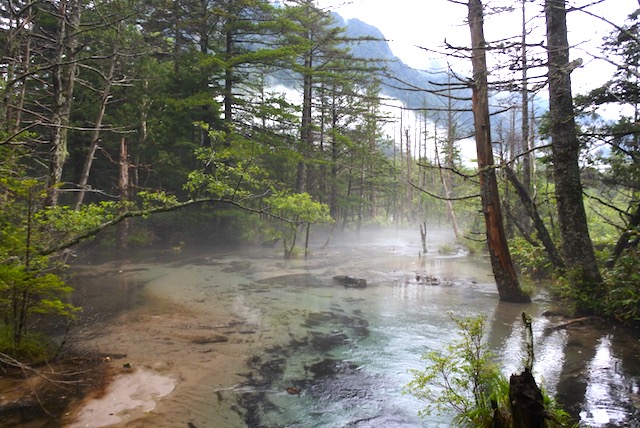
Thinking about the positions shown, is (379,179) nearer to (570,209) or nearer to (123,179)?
(123,179)

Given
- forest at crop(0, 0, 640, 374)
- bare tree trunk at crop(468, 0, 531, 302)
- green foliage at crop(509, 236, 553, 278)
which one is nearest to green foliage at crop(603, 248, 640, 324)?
forest at crop(0, 0, 640, 374)

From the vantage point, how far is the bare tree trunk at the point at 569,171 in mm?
7746

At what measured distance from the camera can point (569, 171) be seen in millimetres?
7863

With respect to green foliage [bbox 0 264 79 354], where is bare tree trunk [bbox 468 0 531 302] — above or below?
above

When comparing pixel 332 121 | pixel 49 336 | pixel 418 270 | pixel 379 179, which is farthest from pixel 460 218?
pixel 49 336

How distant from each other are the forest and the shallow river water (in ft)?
4.33

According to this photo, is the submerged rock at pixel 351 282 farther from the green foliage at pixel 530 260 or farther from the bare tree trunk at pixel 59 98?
the bare tree trunk at pixel 59 98

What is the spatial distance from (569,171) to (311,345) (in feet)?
21.1

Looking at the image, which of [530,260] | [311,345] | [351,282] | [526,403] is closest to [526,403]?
[526,403]

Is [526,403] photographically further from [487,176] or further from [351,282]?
[351,282]

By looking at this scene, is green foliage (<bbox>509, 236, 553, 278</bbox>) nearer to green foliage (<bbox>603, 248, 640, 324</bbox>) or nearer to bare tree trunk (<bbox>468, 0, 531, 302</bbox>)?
bare tree trunk (<bbox>468, 0, 531, 302</bbox>)

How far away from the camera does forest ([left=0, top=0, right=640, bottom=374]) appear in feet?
21.6

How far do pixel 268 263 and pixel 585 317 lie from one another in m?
13.1

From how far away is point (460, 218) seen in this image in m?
56.4
